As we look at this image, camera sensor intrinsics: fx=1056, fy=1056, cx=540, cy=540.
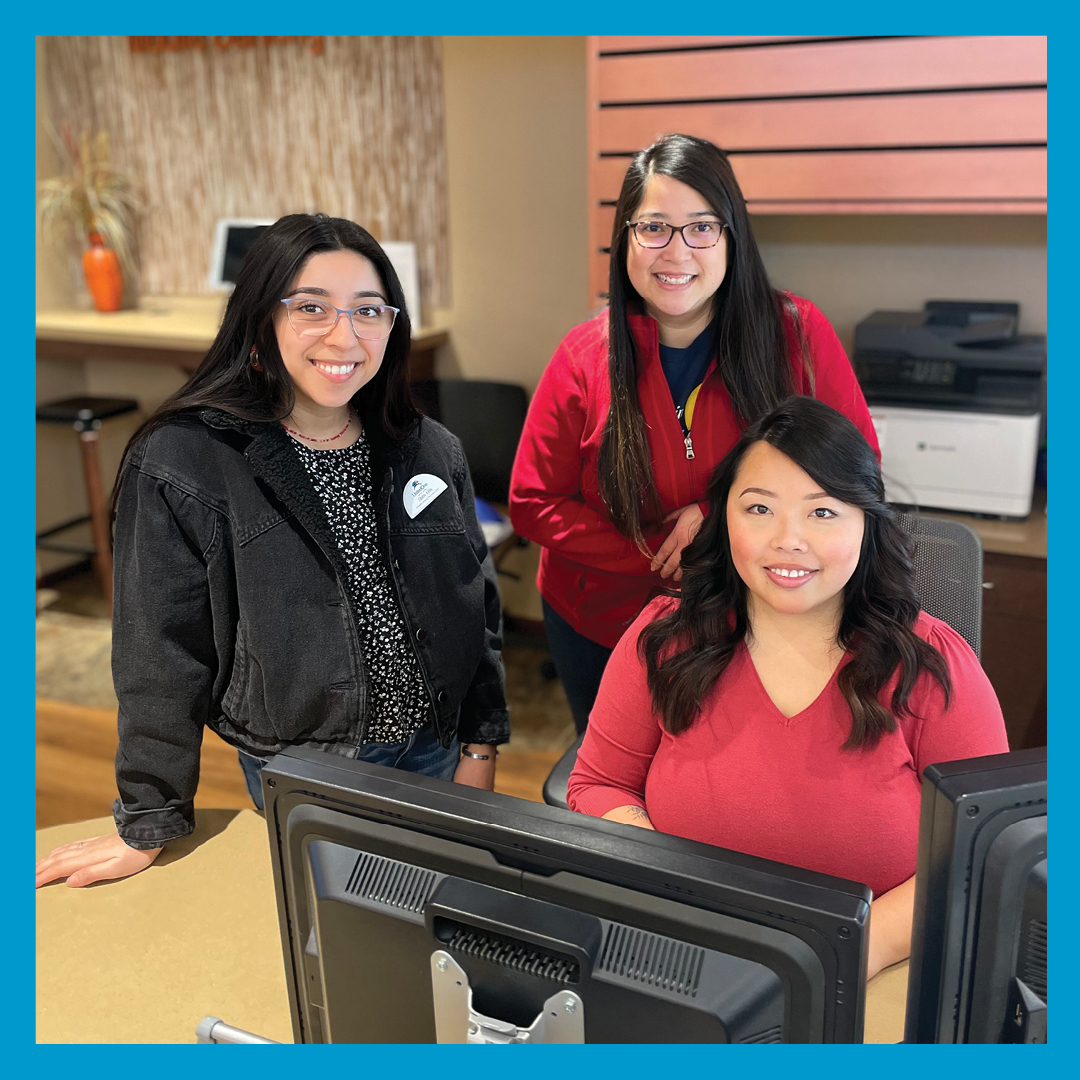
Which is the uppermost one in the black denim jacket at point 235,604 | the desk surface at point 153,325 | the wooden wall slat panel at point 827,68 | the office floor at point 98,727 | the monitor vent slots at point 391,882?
the wooden wall slat panel at point 827,68

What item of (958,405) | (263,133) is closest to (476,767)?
(958,405)

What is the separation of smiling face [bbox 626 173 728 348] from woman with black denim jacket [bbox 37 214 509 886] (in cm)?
39

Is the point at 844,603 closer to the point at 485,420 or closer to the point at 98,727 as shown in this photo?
the point at 485,420

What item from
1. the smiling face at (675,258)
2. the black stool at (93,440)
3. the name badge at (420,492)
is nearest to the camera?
the name badge at (420,492)

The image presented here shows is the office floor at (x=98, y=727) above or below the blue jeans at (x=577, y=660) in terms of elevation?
below

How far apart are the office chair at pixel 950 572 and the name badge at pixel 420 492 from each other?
0.48m

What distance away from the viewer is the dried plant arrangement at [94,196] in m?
4.27

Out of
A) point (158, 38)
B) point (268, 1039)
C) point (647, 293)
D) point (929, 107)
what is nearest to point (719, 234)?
point (647, 293)

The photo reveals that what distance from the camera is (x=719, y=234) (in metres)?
1.57

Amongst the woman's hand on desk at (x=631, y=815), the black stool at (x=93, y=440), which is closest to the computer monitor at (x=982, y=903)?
the woman's hand on desk at (x=631, y=815)

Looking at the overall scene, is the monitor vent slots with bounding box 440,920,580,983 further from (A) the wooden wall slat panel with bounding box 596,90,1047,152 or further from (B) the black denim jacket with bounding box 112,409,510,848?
(A) the wooden wall slat panel with bounding box 596,90,1047,152

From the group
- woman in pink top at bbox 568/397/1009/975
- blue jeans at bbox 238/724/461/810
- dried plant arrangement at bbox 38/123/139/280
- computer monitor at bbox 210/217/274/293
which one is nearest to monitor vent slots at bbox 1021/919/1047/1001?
woman in pink top at bbox 568/397/1009/975

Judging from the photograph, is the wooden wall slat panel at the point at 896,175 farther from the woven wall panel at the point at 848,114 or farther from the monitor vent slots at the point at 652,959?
the monitor vent slots at the point at 652,959

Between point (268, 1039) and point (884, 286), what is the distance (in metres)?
2.81
